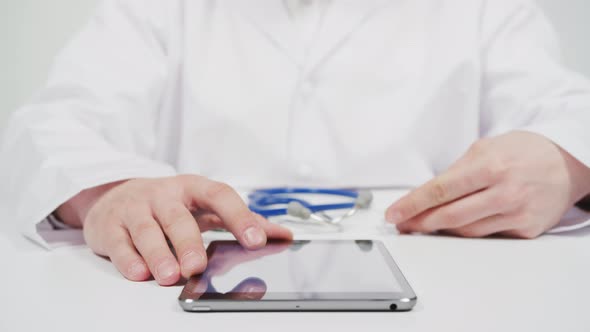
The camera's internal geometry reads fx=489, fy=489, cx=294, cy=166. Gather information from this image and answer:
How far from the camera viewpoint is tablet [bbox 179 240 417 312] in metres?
0.30

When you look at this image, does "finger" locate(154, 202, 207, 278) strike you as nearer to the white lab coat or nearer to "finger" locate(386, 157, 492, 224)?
"finger" locate(386, 157, 492, 224)

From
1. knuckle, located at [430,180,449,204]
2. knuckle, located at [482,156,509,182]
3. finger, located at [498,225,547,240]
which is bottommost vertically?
finger, located at [498,225,547,240]

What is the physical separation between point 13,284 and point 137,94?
1.41 feet

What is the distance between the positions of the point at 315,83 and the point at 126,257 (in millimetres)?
470

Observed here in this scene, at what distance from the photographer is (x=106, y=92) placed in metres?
0.71

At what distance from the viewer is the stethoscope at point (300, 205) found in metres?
0.54

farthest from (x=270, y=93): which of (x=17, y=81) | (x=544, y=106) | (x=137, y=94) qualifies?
(x=17, y=81)

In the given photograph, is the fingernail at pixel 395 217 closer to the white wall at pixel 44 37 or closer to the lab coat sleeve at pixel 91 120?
the lab coat sleeve at pixel 91 120

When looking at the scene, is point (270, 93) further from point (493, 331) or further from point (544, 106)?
point (493, 331)

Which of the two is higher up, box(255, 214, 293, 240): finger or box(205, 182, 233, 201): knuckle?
box(205, 182, 233, 201): knuckle

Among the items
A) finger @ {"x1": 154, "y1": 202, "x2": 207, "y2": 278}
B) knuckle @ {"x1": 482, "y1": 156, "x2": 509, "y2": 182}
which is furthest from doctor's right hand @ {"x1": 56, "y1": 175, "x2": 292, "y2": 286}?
knuckle @ {"x1": 482, "y1": 156, "x2": 509, "y2": 182}

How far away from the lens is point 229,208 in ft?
1.38

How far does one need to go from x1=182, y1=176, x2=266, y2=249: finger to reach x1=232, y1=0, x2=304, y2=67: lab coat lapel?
15.2 inches

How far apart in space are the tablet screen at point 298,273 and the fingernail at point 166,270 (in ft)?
0.07
